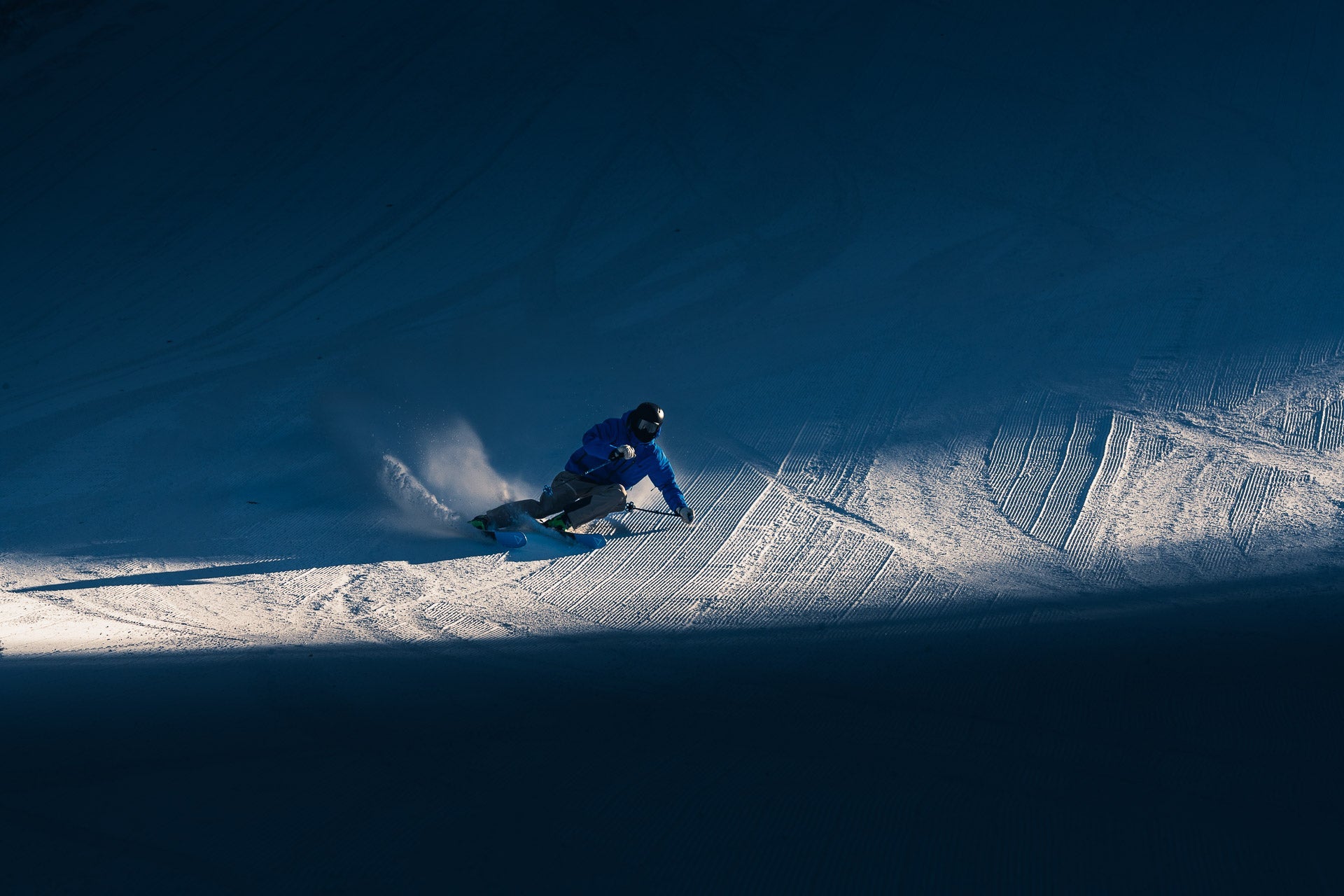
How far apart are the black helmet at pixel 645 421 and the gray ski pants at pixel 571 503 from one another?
1.66ft

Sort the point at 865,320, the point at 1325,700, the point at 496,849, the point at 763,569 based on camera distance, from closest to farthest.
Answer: the point at 496,849 → the point at 1325,700 → the point at 763,569 → the point at 865,320

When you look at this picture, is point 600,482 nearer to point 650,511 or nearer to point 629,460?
point 629,460

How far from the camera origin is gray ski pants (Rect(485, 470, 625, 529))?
17.7 feet

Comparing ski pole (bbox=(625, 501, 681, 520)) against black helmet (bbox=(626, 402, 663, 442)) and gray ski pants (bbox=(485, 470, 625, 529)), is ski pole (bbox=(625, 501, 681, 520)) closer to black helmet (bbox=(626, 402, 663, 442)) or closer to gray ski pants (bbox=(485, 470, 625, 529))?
gray ski pants (bbox=(485, 470, 625, 529))

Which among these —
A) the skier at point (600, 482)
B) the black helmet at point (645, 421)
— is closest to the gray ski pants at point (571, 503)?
the skier at point (600, 482)

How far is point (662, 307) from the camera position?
25.1 ft

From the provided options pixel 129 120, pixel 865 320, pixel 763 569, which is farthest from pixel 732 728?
pixel 129 120

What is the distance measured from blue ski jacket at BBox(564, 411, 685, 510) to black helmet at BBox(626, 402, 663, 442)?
7cm

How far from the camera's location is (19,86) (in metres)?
8.79

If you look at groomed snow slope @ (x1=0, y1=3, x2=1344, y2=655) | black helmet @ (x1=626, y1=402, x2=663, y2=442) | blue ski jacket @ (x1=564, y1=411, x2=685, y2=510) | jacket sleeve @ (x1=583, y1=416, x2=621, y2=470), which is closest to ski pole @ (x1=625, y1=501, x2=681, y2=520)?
groomed snow slope @ (x1=0, y1=3, x2=1344, y2=655)

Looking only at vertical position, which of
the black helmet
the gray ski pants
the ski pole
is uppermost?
Answer: the black helmet

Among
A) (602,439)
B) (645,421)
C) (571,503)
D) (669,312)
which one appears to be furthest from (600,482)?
(669,312)

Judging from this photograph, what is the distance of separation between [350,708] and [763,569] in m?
2.24

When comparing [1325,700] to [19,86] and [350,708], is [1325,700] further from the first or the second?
[19,86]
